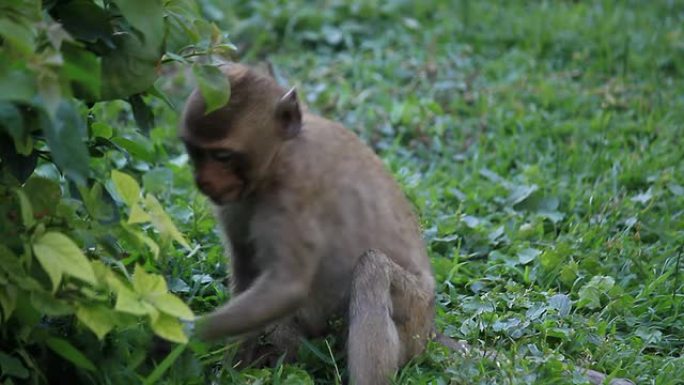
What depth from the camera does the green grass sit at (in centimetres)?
546

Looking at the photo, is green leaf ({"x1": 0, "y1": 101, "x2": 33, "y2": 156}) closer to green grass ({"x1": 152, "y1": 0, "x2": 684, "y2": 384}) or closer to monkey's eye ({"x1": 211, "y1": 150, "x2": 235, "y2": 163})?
monkey's eye ({"x1": 211, "y1": 150, "x2": 235, "y2": 163})

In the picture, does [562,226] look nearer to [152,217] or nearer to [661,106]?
[661,106]

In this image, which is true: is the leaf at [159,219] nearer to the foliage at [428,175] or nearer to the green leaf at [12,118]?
the foliage at [428,175]

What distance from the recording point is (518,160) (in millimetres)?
7734

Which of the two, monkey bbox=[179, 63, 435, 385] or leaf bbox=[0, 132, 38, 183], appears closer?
leaf bbox=[0, 132, 38, 183]

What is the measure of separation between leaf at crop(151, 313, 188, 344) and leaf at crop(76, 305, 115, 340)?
0.62 ft

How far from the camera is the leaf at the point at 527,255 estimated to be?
247 inches

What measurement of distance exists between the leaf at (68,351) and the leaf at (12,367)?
13cm

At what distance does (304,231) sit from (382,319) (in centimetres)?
48

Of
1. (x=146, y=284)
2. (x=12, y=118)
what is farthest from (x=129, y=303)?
(x=12, y=118)

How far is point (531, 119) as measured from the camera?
26.7ft

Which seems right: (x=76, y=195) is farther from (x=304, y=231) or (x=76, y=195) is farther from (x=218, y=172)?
(x=304, y=231)

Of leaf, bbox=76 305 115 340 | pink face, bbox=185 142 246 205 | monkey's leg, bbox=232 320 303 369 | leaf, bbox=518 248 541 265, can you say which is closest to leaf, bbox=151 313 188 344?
leaf, bbox=76 305 115 340

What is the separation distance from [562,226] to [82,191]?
10.6 feet
